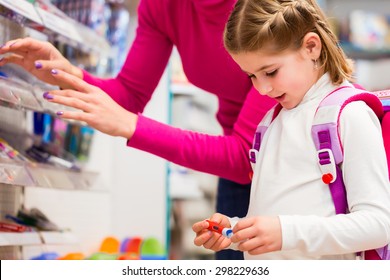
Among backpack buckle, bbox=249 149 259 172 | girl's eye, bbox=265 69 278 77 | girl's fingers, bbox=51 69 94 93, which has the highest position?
girl's fingers, bbox=51 69 94 93

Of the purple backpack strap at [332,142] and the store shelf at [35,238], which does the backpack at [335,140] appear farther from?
the store shelf at [35,238]

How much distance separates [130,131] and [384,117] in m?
0.55

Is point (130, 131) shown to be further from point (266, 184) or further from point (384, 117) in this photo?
point (384, 117)

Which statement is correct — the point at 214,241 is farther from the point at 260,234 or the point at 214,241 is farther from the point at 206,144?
the point at 206,144

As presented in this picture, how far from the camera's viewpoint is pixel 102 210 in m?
3.06

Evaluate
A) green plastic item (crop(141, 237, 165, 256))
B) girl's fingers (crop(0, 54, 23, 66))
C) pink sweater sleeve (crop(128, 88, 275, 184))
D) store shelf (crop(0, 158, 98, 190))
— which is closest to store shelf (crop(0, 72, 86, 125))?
girl's fingers (crop(0, 54, 23, 66))

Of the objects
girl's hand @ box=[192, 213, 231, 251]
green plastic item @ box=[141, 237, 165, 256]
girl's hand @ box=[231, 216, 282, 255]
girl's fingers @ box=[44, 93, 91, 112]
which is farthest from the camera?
green plastic item @ box=[141, 237, 165, 256]

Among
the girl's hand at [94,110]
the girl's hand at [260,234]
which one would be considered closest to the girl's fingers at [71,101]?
the girl's hand at [94,110]

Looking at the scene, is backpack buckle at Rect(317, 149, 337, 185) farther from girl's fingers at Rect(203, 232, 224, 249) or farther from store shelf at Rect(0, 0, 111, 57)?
store shelf at Rect(0, 0, 111, 57)

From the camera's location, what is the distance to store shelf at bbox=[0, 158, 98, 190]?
5.02 ft

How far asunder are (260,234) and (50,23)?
37.0 inches

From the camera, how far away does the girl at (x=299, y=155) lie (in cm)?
113

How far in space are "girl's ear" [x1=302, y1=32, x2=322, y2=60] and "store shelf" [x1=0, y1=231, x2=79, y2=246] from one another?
0.83m
